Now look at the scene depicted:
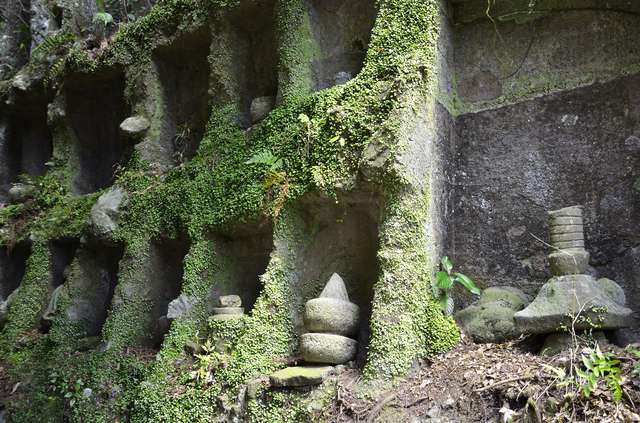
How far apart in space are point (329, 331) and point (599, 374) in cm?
223

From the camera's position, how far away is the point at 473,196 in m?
5.55

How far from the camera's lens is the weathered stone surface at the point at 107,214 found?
24.8 feet

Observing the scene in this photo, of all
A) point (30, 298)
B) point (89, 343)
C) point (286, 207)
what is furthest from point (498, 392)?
point (30, 298)

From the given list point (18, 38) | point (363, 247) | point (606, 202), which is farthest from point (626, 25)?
point (18, 38)

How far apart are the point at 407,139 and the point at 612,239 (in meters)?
2.11

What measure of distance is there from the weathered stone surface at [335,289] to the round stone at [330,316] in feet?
0.33

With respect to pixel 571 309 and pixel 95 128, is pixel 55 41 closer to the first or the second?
pixel 95 128

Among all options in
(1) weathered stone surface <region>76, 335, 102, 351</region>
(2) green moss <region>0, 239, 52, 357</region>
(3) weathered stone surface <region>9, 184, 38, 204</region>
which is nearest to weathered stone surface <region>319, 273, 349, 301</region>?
(1) weathered stone surface <region>76, 335, 102, 351</region>

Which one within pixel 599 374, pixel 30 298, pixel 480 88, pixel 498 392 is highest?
pixel 480 88

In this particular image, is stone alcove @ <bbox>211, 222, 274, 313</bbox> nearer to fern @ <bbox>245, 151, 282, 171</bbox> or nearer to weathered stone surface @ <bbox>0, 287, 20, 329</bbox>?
fern @ <bbox>245, 151, 282, 171</bbox>

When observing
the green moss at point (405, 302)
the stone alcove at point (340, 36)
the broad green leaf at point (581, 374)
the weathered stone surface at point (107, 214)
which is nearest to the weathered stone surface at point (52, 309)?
the weathered stone surface at point (107, 214)

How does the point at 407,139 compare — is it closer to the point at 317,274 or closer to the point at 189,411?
the point at 317,274

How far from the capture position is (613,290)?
433cm

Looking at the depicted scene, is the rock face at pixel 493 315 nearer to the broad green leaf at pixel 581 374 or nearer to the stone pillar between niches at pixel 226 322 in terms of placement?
the broad green leaf at pixel 581 374
